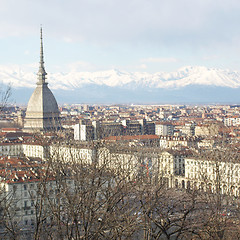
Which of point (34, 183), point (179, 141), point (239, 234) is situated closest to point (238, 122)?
point (179, 141)

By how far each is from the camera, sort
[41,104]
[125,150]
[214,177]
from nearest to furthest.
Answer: [214,177] < [125,150] < [41,104]

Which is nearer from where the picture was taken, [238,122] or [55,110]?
[55,110]

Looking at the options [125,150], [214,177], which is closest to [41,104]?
[125,150]

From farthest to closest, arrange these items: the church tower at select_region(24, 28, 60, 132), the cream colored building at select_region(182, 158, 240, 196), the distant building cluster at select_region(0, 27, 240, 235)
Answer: the church tower at select_region(24, 28, 60, 132) < the distant building cluster at select_region(0, 27, 240, 235) < the cream colored building at select_region(182, 158, 240, 196)

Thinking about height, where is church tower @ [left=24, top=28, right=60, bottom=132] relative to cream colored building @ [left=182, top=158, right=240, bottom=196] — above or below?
above

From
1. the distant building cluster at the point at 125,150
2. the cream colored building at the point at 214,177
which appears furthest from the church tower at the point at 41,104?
the cream colored building at the point at 214,177

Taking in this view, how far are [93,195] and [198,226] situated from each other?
10.7ft

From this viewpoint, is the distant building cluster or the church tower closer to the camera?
the distant building cluster

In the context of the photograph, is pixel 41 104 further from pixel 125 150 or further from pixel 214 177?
pixel 214 177

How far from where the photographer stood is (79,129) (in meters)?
84.6

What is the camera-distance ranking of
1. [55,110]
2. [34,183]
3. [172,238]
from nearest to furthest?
[172,238] < [34,183] < [55,110]

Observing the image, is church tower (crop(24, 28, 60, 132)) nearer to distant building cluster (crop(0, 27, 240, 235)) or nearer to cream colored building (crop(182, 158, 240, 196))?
distant building cluster (crop(0, 27, 240, 235))

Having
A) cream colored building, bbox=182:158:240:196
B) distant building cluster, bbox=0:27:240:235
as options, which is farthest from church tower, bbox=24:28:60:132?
cream colored building, bbox=182:158:240:196

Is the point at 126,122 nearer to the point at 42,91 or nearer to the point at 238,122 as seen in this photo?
the point at 42,91
